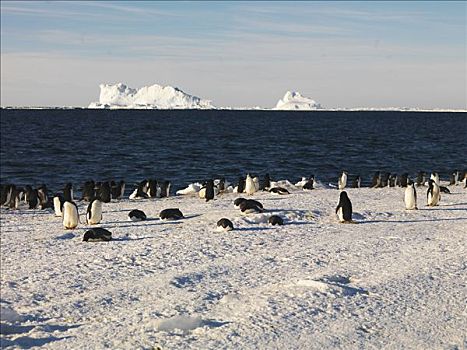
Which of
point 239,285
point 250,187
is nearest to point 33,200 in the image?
point 250,187

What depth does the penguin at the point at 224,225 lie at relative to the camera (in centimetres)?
1210

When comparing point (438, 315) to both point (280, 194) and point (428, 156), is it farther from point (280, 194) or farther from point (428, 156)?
point (428, 156)

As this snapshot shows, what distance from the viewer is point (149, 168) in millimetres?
34125

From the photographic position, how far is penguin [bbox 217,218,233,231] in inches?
476

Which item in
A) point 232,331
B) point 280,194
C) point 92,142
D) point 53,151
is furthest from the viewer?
point 92,142

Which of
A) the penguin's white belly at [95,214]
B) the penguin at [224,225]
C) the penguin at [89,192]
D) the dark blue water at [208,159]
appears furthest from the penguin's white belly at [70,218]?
the dark blue water at [208,159]

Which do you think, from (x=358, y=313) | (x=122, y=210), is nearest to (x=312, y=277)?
(x=358, y=313)

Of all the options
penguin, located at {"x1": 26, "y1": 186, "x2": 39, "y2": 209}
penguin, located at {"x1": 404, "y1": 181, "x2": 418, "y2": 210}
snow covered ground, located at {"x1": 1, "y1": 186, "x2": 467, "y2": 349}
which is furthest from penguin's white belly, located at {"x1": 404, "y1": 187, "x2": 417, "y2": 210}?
penguin, located at {"x1": 26, "y1": 186, "x2": 39, "y2": 209}

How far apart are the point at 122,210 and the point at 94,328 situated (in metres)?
8.99

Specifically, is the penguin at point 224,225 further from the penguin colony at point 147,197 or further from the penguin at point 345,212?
the penguin at point 345,212

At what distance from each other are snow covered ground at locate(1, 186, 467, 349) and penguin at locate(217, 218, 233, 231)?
13 centimetres

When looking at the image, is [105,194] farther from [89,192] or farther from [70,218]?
[70,218]

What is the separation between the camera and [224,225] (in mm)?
12148

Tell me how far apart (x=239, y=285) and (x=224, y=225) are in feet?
11.9
